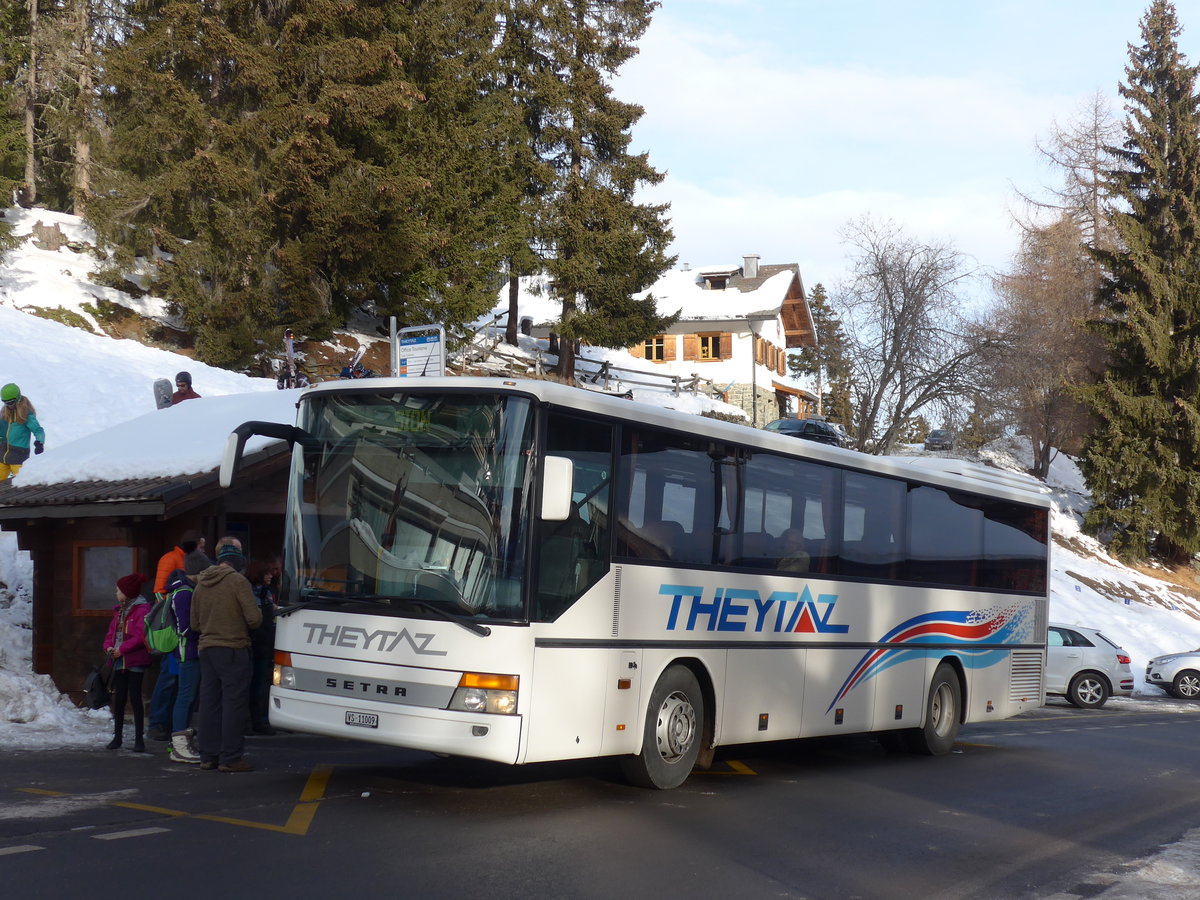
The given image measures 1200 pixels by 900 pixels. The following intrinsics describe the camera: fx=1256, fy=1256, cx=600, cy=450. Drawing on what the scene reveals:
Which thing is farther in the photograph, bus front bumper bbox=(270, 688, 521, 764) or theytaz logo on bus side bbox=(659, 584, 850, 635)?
theytaz logo on bus side bbox=(659, 584, 850, 635)

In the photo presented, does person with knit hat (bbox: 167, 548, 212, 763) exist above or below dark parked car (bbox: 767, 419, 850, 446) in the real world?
below

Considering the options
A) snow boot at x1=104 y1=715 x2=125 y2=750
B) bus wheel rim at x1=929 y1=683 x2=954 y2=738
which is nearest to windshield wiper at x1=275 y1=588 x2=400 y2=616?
snow boot at x1=104 y1=715 x2=125 y2=750

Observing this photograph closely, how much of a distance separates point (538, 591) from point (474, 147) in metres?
36.0

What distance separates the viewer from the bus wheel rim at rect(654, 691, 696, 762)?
10.1m

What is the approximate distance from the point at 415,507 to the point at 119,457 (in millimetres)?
7236

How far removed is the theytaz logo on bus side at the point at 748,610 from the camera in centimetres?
1028

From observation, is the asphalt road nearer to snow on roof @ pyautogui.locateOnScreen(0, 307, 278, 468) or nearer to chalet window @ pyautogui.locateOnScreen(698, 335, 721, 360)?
snow on roof @ pyautogui.locateOnScreen(0, 307, 278, 468)

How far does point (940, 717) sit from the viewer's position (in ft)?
48.4

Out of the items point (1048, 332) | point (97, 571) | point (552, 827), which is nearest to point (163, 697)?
point (97, 571)

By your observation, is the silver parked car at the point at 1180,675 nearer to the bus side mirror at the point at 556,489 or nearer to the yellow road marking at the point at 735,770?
the yellow road marking at the point at 735,770

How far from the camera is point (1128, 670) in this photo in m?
24.2

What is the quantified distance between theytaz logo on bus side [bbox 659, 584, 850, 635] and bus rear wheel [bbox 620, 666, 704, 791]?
46 cm

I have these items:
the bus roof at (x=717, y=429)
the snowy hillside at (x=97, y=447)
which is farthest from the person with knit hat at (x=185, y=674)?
the bus roof at (x=717, y=429)

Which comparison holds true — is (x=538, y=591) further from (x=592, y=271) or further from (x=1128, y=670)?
(x=592, y=271)
